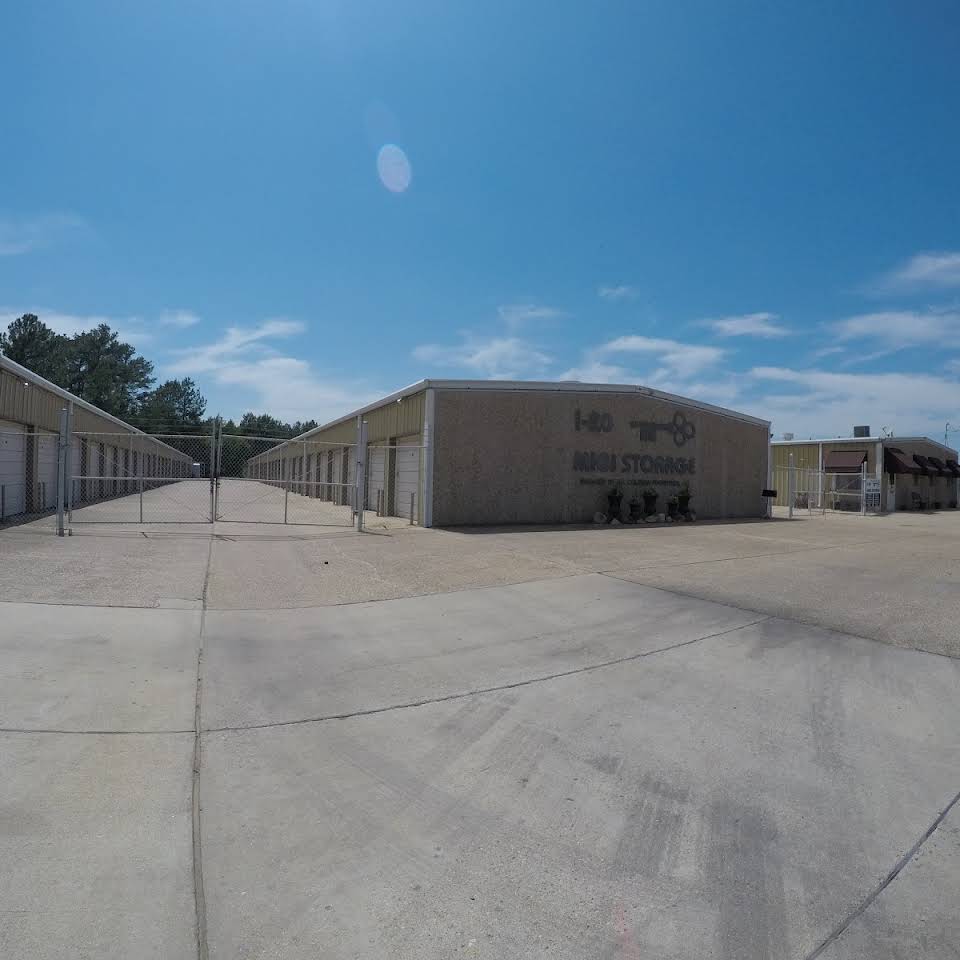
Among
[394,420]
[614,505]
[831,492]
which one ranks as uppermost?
[394,420]

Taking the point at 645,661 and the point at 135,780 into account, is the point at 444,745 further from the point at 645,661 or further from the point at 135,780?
the point at 645,661

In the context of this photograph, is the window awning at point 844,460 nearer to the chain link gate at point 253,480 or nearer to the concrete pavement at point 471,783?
the chain link gate at point 253,480

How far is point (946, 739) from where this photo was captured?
167 inches

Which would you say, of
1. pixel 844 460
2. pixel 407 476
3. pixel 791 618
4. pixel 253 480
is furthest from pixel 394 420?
pixel 844 460

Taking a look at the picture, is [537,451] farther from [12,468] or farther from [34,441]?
[34,441]

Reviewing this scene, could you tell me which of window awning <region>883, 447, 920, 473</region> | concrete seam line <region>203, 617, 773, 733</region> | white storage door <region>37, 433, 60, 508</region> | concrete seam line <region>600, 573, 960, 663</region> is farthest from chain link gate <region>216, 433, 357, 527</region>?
window awning <region>883, 447, 920, 473</region>

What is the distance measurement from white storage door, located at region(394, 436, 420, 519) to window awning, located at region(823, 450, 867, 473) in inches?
1079

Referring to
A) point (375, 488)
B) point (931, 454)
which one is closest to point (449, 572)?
point (375, 488)

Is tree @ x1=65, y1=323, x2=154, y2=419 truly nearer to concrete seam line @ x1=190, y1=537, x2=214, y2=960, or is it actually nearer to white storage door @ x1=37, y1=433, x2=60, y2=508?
white storage door @ x1=37, y1=433, x2=60, y2=508

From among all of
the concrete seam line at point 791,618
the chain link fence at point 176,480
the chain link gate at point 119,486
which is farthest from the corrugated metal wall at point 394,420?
the concrete seam line at point 791,618

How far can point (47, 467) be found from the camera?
1980cm

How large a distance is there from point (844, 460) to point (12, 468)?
124ft

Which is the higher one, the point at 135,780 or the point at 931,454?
the point at 931,454

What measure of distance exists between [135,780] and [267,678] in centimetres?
160
